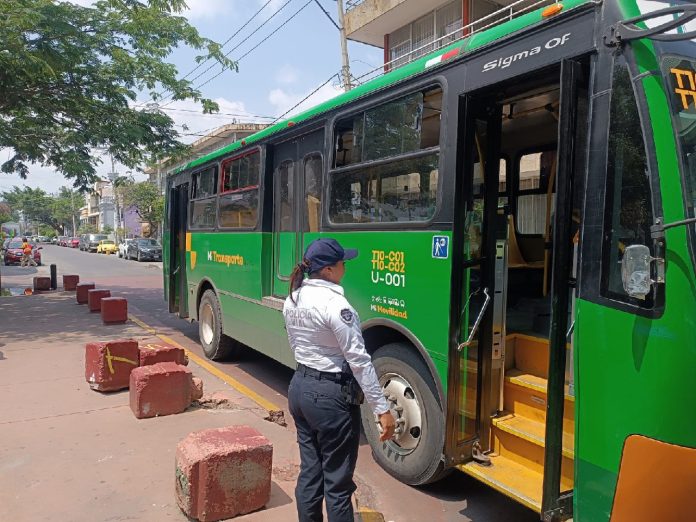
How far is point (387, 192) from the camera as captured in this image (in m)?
4.13

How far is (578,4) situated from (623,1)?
25 cm

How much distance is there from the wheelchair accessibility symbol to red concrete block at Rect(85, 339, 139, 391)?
4204mm

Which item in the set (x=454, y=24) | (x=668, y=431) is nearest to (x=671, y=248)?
(x=668, y=431)

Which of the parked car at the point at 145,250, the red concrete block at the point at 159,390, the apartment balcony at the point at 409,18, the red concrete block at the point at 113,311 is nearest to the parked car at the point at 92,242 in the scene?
the parked car at the point at 145,250

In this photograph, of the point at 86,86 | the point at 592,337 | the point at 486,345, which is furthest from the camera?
the point at 86,86

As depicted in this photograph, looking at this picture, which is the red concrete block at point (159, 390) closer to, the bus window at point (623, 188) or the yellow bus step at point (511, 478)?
the yellow bus step at point (511, 478)

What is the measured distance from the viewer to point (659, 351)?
2.33 metres

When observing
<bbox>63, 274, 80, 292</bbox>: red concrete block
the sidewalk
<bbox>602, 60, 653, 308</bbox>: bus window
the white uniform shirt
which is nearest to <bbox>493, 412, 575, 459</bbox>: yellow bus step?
<bbox>602, 60, 653, 308</bbox>: bus window

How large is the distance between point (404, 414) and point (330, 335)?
1.41 m

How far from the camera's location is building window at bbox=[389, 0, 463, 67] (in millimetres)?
14391

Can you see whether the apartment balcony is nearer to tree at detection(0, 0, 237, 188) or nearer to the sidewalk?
tree at detection(0, 0, 237, 188)

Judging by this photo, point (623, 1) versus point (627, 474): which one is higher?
point (623, 1)

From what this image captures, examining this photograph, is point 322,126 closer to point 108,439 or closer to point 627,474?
point 108,439

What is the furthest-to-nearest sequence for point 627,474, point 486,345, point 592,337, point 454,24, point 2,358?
point 454,24, point 2,358, point 486,345, point 592,337, point 627,474
